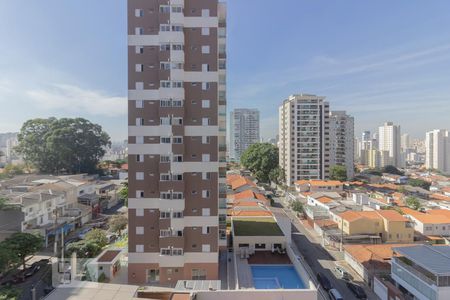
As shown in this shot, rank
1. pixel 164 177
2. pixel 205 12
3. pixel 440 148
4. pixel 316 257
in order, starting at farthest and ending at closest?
pixel 440 148 < pixel 316 257 < pixel 205 12 < pixel 164 177

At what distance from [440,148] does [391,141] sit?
1696cm

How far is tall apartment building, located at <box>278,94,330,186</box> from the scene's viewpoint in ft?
207

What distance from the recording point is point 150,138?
17.6 m

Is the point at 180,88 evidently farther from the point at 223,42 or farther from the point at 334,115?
the point at 334,115

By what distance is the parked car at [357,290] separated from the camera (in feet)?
65.4

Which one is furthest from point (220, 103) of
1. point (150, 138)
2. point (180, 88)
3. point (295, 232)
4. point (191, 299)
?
point (295, 232)

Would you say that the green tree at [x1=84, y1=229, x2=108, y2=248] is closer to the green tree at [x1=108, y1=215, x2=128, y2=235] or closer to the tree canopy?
the green tree at [x1=108, y1=215, x2=128, y2=235]

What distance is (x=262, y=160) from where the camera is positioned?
193 feet

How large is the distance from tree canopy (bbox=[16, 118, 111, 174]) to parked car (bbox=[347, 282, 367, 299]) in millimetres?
53308

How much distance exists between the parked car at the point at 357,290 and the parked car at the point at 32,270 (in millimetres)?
24986

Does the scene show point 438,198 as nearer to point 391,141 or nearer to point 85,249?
point 85,249

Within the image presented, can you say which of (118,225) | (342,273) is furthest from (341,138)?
(118,225)

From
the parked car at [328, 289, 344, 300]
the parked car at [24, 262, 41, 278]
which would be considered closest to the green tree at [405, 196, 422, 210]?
the parked car at [328, 289, 344, 300]

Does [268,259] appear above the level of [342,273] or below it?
above
